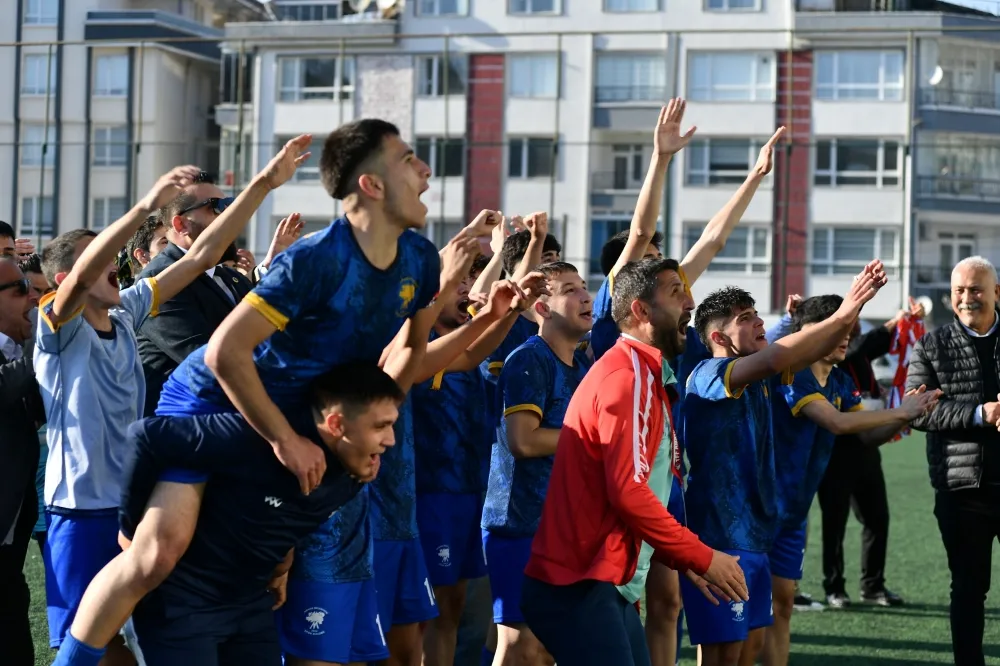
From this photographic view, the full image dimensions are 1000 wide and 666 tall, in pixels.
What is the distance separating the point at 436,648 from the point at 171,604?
2614 mm

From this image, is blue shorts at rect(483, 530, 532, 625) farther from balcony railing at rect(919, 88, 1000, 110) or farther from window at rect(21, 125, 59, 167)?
balcony railing at rect(919, 88, 1000, 110)

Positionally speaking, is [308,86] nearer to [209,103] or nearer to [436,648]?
[209,103]

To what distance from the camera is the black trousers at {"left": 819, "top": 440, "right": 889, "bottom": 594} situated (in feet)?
32.8

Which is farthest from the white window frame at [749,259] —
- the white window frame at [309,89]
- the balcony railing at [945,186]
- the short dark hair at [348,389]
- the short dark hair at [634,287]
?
the short dark hair at [348,389]

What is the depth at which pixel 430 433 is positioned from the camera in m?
→ 6.36

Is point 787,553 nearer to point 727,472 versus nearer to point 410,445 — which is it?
point 727,472

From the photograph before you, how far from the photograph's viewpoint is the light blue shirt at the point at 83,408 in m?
5.08

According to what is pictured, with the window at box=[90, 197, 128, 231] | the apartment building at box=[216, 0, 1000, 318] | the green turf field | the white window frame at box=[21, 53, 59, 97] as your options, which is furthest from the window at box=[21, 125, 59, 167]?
the green turf field

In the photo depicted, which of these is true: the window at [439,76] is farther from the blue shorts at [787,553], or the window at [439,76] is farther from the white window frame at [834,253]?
the blue shorts at [787,553]

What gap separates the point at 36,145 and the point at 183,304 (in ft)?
90.0

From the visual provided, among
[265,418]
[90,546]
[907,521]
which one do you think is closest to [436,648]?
[90,546]

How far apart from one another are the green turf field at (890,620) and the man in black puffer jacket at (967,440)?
829 mm

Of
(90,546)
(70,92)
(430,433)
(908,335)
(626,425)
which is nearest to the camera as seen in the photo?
(626,425)

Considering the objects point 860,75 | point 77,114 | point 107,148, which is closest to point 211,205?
point 77,114
